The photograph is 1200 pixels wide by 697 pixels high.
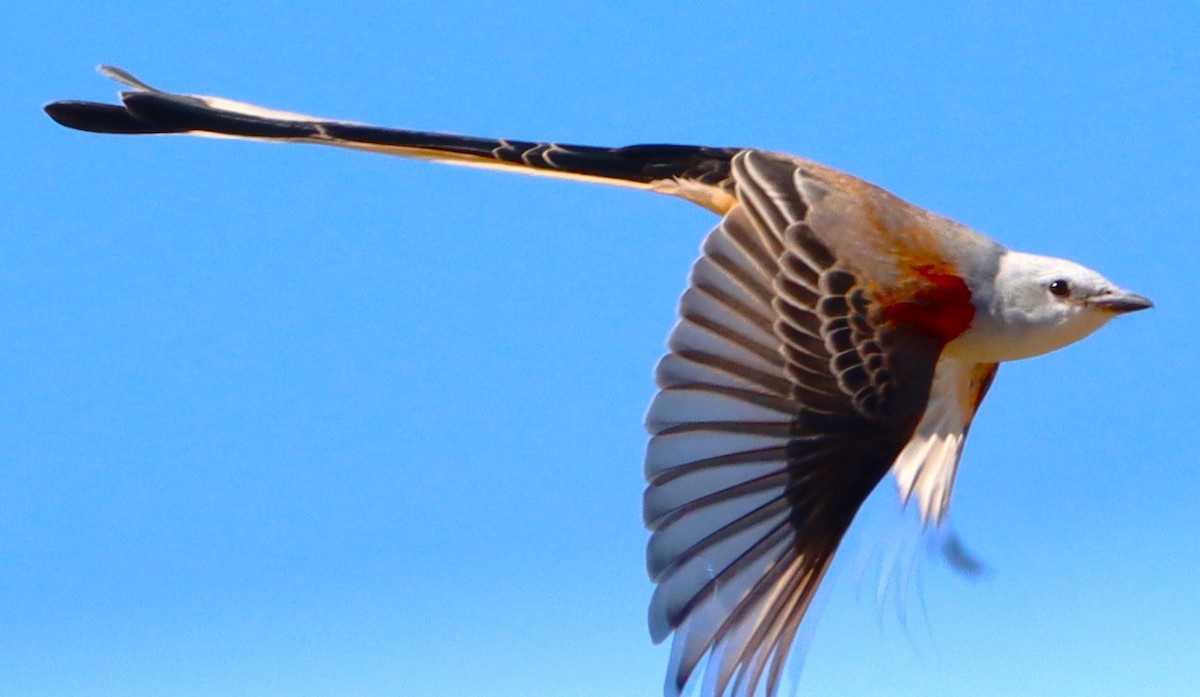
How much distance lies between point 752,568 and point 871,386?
53cm

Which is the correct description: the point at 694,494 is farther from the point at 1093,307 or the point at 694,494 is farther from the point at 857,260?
the point at 1093,307

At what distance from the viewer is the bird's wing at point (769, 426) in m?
4.09

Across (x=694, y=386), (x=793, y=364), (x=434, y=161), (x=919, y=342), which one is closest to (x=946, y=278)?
(x=919, y=342)

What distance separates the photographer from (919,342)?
4.39 metres

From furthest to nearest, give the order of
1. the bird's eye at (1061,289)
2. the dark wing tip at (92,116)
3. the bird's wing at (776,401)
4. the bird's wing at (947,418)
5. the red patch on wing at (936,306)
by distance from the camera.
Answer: the bird's wing at (947,418) < the bird's eye at (1061,289) < the dark wing tip at (92,116) < the red patch on wing at (936,306) < the bird's wing at (776,401)

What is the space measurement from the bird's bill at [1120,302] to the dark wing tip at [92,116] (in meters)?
2.68

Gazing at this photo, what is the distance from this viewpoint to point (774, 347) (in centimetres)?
425

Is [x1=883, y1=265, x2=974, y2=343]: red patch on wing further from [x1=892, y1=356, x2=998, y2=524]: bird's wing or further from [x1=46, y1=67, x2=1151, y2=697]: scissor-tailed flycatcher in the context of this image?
[x1=892, y1=356, x2=998, y2=524]: bird's wing

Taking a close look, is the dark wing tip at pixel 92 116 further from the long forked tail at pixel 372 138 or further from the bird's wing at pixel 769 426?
the bird's wing at pixel 769 426

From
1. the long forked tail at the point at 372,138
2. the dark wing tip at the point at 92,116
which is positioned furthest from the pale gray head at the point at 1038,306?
the dark wing tip at the point at 92,116

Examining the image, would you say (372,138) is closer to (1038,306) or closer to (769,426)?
(769,426)

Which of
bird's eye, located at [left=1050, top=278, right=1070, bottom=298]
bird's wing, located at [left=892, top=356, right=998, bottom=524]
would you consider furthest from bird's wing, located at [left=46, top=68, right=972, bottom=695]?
bird's wing, located at [left=892, top=356, right=998, bottom=524]

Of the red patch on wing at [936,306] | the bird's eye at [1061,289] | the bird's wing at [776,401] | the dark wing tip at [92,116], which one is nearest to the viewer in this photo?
the bird's wing at [776,401]

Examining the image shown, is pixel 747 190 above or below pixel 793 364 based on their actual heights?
above
